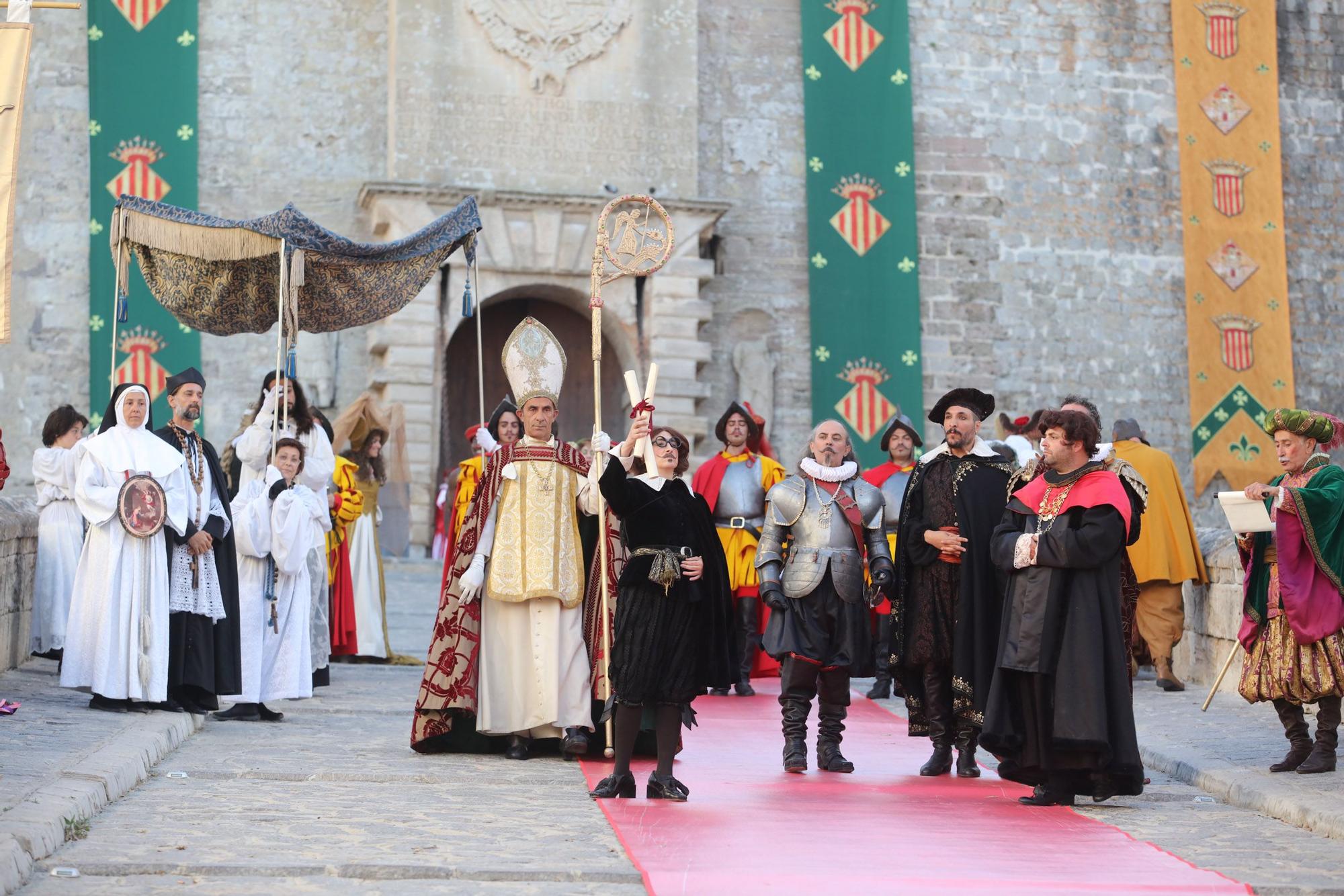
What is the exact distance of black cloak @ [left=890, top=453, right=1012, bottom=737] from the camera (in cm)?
637

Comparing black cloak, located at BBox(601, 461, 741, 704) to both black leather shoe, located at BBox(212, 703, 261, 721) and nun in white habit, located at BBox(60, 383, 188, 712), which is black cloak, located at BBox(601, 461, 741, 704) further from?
black leather shoe, located at BBox(212, 703, 261, 721)

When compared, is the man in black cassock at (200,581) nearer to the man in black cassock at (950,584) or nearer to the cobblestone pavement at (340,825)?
the cobblestone pavement at (340,825)

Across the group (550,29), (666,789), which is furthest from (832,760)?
(550,29)

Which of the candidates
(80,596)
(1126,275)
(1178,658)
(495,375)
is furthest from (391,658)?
(1126,275)

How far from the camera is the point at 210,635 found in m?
7.54

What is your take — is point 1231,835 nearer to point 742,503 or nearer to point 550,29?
point 742,503

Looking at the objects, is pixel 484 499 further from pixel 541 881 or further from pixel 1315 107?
pixel 1315 107

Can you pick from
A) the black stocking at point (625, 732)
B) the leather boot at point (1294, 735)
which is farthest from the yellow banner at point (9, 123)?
the leather boot at point (1294, 735)

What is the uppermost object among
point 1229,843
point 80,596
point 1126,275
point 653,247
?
point 1126,275

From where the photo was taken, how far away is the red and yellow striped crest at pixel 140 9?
15.4m

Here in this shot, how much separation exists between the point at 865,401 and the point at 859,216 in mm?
1869

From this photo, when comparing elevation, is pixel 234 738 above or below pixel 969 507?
below

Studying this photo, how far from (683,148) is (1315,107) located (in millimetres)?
7290

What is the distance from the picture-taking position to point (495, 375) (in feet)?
54.5
